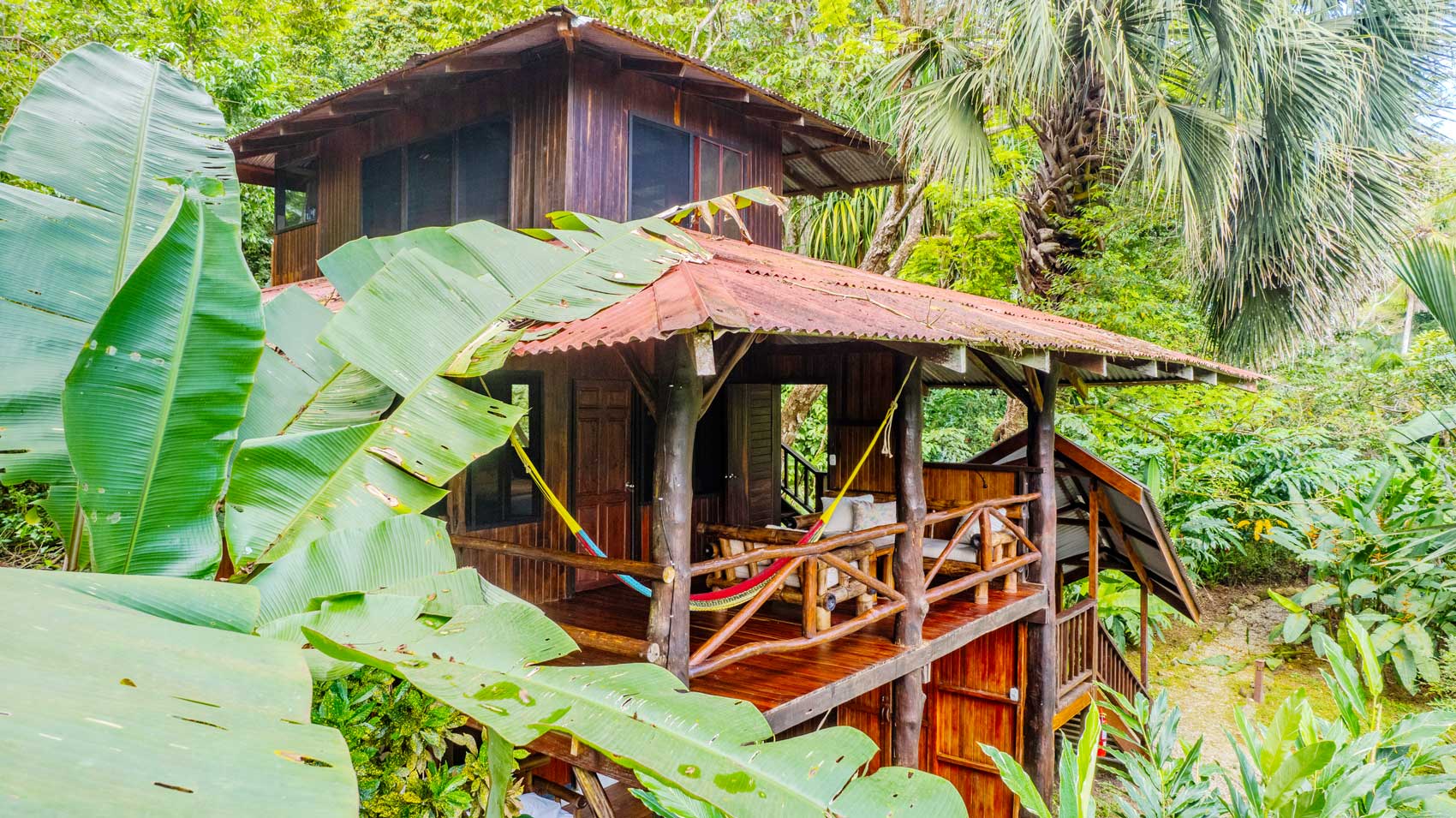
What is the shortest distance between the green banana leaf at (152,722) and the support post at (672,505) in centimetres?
316

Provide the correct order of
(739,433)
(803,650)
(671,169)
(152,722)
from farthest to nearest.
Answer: (739,433)
(671,169)
(803,650)
(152,722)

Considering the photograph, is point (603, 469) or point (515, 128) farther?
point (603, 469)

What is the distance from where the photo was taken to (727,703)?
1.31m

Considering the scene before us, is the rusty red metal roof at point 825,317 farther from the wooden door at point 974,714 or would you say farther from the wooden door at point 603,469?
the wooden door at point 974,714

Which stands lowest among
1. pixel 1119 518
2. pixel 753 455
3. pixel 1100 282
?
pixel 1119 518

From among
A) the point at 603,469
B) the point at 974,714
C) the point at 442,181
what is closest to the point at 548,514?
the point at 603,469

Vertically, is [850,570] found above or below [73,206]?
below

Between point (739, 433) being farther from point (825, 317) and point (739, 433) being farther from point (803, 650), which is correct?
point (825, 317)

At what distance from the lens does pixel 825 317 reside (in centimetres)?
401

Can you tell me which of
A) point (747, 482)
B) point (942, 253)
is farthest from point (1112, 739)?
point (942, 253)

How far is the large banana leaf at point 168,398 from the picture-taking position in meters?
1.34

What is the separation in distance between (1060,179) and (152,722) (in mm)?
11009

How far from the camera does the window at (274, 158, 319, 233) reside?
28.4 feet

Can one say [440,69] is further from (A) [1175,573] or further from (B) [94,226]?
(A) [1175,573]
